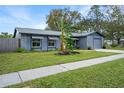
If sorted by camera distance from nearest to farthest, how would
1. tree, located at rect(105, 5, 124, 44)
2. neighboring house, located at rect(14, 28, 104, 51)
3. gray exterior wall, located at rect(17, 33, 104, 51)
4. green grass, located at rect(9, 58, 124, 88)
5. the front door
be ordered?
green grass, located at rect(9, 58, 124, 88), gray exterior wall, located at rect(17, 33, 104, 51), neighboring house, located at rect(14, 28, 104, 51), the front door, tree, located at rect(105, 5, 124, 44)

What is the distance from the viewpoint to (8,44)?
17734 mm

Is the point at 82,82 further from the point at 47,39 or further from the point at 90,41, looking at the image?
the point at 90,41

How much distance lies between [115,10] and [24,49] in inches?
981

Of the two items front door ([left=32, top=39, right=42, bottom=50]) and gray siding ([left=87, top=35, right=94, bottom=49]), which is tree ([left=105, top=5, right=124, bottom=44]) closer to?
gray siding ([left=87, top=35, right=94, bottom=49])

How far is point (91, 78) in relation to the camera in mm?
5512

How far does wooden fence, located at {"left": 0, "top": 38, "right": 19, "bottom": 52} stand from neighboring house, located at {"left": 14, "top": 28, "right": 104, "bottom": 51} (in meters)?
0.72

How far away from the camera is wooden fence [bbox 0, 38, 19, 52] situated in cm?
1744

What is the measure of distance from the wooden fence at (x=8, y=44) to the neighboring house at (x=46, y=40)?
72cm

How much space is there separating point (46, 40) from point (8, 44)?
491 cm

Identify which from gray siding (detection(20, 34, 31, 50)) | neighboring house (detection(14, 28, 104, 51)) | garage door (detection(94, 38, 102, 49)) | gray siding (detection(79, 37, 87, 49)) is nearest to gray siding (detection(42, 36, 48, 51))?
neighboring house (detection(14, 28, 104, 51))

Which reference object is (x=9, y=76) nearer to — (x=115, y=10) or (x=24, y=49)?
(x=24, y=49)

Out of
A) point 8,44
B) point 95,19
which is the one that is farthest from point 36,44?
point 95,19

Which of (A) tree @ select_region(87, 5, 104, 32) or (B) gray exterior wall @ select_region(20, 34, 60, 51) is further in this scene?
(A) tree @ select_region(87, 5, 104, 32)
